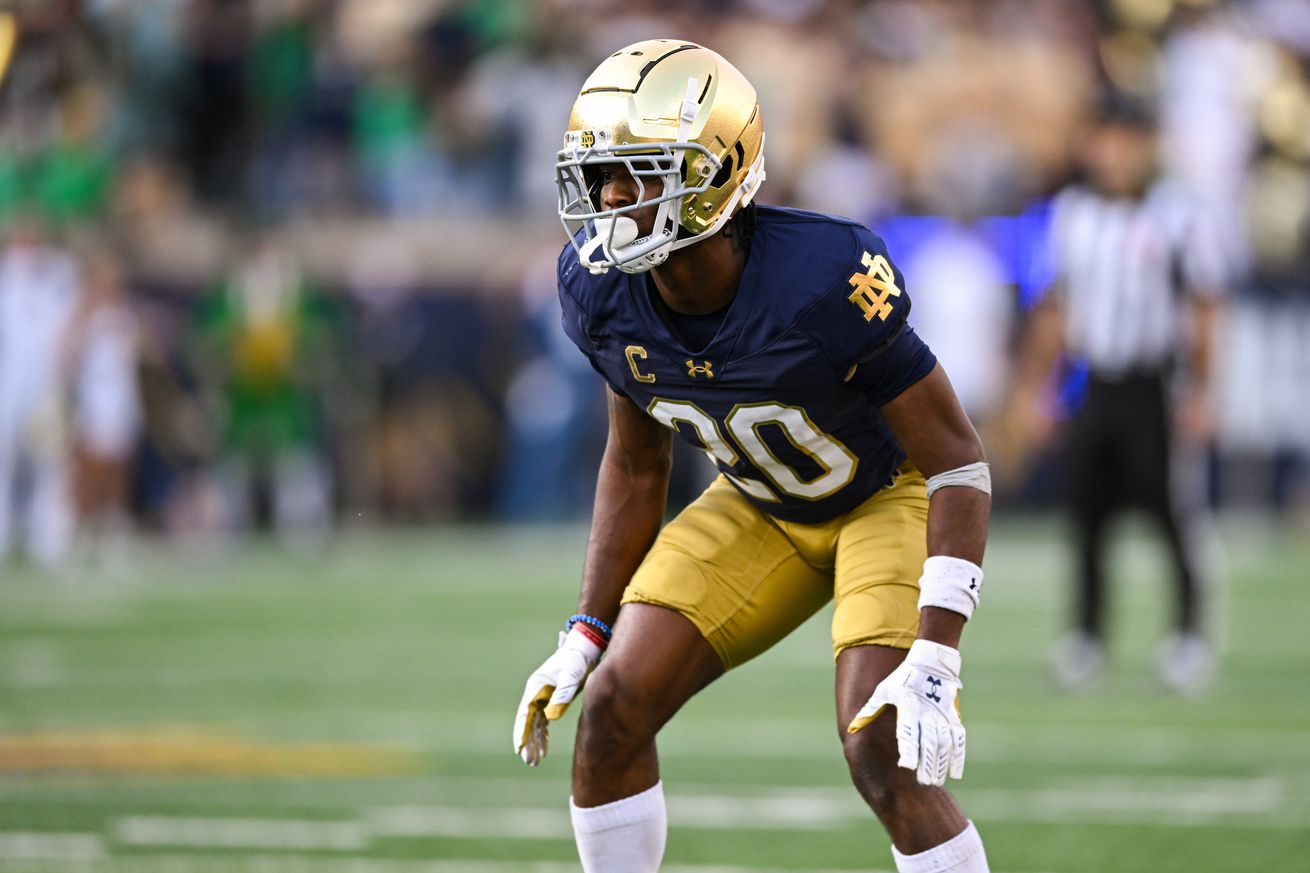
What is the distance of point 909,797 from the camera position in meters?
3.10

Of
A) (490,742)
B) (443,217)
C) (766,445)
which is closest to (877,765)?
(766,445)

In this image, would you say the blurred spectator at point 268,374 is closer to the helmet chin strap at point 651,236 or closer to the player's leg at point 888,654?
the player's leg at point 888,654

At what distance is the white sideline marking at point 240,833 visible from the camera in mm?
4641

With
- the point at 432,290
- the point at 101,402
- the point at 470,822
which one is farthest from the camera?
the point at 432,290

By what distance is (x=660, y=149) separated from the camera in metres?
3.19

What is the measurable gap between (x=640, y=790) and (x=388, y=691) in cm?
383

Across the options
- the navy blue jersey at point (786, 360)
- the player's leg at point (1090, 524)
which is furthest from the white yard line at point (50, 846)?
the player's leg at point (1090, 524)

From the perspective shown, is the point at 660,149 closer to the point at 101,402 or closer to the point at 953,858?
the point at 953,858

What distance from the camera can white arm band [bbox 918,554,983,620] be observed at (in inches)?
123

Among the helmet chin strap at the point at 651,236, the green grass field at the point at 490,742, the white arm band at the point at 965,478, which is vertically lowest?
the green grass field at the point at 490,742

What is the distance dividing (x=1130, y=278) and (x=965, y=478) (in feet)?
12.9

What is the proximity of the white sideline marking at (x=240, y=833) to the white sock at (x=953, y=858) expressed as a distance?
1856 mm

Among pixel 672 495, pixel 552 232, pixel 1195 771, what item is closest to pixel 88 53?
pixel 552 232

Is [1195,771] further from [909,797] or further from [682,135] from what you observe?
[682,135]
